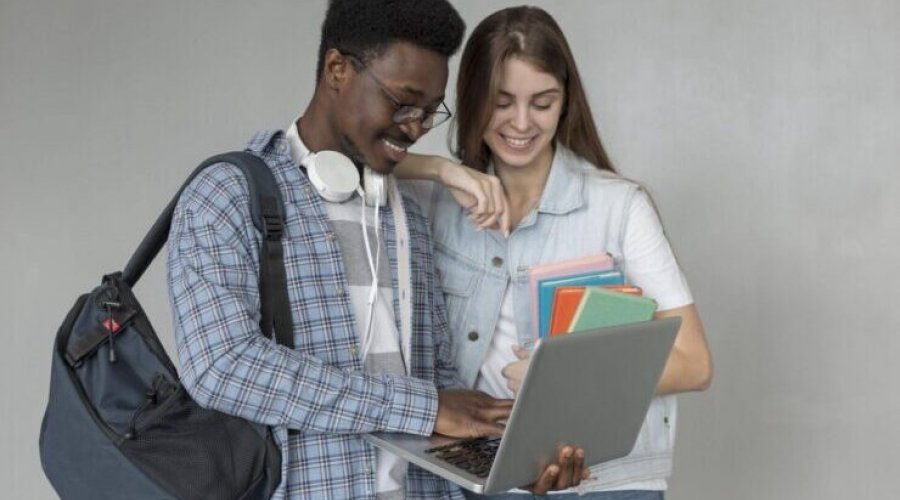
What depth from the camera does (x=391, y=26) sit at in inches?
63.0

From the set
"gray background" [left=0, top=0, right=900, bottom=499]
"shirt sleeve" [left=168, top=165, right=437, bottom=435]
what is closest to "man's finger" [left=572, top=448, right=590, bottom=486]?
"shirt sleeve" [left=168, top=165, right=437, bottom=435]

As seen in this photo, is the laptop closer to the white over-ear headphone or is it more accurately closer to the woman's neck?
the white over-ear headphone

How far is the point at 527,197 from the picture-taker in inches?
79.0

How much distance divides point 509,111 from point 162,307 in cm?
174

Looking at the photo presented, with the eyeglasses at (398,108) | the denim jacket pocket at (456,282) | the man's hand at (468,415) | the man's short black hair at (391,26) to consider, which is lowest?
the man's hand at (468,415)

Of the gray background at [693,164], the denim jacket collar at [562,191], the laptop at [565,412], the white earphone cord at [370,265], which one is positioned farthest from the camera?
the gray background at [693,164]

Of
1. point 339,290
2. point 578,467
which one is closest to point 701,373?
point 578,467

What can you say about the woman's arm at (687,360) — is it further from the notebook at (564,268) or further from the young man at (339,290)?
the young man at (339,290)

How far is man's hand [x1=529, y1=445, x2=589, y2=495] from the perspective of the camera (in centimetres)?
150

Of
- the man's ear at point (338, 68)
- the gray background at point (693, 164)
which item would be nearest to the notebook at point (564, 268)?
the man's ear at point (338, 68)

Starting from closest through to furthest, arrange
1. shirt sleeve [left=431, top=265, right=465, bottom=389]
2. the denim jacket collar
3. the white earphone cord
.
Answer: the white earphone cord
shirt sleeve [left=431, top=265, right=465, bottom=389]
the denim jacket collar

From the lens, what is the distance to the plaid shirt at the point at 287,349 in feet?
4.73

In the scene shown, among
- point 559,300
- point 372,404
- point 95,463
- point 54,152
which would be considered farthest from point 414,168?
point 54,152

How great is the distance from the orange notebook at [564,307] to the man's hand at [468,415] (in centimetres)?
13
